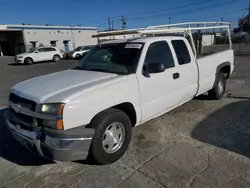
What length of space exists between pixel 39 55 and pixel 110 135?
20.5 m

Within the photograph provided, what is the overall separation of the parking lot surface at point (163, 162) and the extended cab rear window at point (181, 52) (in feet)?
4.09

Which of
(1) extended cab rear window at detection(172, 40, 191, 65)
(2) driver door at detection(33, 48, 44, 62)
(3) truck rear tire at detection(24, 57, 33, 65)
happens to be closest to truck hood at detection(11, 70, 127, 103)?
(1) extended cab rear window at detection(172, 40, 191, 65)

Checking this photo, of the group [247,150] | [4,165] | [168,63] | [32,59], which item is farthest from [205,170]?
[32,59]

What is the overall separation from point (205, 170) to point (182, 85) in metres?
1.79

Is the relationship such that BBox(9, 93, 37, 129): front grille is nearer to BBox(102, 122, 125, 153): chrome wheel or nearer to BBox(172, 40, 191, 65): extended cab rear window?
BBox(102, 122, 125, 153): chrome wheel

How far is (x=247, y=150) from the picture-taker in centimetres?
322

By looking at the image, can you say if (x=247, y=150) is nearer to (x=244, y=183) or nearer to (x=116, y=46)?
(x=244, y=183)

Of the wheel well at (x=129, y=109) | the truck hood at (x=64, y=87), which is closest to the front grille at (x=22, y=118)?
the truck hood at (x=64, y=87)

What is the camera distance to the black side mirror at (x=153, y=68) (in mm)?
3346

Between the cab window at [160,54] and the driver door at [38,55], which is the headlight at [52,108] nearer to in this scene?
the cab window at [160,54]

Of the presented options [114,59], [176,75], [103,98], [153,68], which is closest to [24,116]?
[103,98]

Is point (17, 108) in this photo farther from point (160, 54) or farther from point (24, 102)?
point (160, 54)

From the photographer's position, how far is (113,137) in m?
3.08

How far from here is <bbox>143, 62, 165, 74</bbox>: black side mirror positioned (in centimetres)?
335
